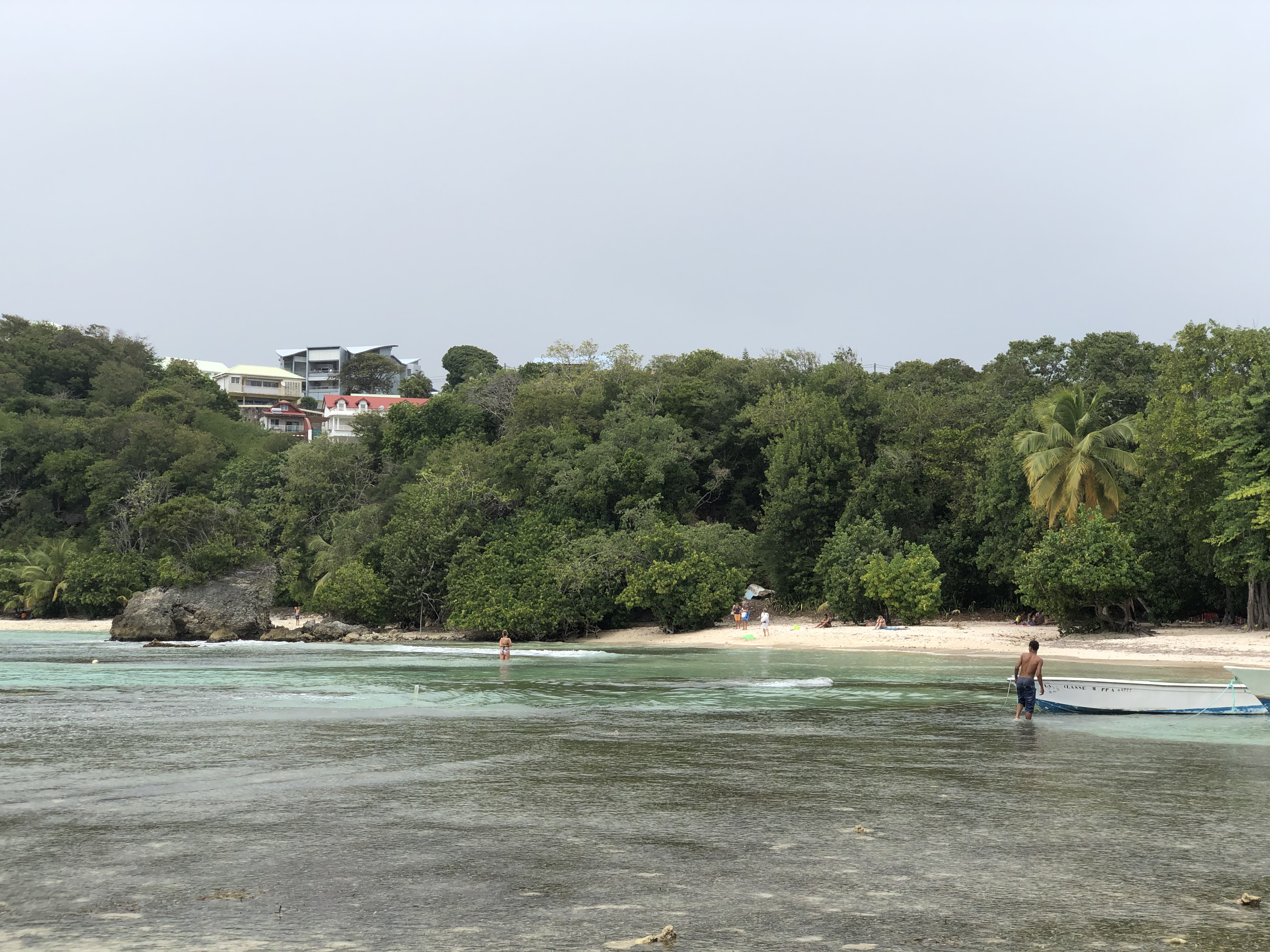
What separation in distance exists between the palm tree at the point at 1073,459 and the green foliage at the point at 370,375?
106 m

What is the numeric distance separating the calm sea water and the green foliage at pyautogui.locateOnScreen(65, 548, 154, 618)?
49755 mm

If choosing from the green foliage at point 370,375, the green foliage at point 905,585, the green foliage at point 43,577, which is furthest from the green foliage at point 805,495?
the green foliage at point 370,375

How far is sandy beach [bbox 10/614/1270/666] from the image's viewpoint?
32.3 meters

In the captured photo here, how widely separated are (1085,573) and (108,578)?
186 feet

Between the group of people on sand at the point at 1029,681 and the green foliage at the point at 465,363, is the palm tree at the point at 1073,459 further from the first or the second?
the green foliage at the point at 465,363

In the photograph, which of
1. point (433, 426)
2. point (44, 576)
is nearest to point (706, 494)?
point (433, 426)

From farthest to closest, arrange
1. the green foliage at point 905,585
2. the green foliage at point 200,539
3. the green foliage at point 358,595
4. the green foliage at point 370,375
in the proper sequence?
the green foliage at point 370,375 < the green foliage at point 200,539 < the green foliage at point 358,595 < the green foliage at point 905,585

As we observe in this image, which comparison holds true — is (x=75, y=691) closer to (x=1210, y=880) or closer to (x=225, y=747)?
(x=225, y=747)

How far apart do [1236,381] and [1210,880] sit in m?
34.2

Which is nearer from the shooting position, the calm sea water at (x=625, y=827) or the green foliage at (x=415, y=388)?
the calm sea water at (x=625, y=827)

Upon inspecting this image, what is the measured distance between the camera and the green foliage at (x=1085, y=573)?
36.4 m

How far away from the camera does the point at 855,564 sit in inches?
1767

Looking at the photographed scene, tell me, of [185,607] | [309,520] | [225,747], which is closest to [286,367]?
[309,520]

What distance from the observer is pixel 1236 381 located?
37125 millimetres
